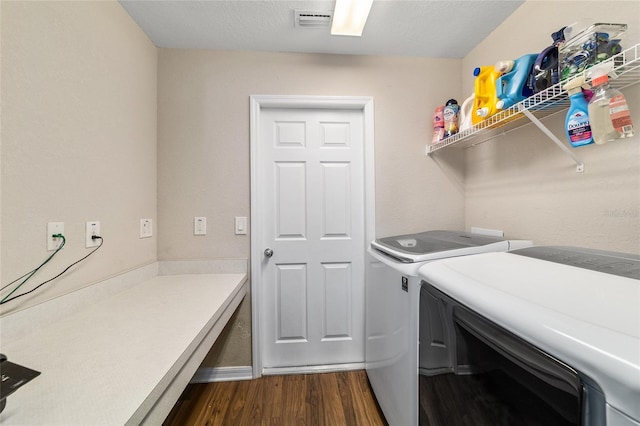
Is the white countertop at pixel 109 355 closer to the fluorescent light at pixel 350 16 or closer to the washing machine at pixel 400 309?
the washing machine at pixel 400 309

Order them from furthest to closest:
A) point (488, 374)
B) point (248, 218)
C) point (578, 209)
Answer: point (248, 218)
point (578, 209)
point (488, 374)

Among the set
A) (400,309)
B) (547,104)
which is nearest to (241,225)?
(400,309)

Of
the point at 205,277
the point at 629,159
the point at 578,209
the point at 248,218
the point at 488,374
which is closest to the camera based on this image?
the point at 488,374

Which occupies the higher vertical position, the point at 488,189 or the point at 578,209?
the point at 488,189

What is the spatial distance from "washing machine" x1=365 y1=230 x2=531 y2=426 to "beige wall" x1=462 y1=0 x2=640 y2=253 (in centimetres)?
23

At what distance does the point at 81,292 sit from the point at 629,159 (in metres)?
2.32

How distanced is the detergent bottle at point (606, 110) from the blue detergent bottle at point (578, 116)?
15 millimetres

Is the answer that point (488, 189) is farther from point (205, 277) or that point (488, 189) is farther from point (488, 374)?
point (205, 277)

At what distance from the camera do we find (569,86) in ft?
2.59

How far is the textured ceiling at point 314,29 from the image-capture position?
1.28m

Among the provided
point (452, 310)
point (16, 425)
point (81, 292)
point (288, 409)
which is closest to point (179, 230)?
point (81, 292)

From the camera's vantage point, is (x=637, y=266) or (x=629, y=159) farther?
(x=629, y=159)

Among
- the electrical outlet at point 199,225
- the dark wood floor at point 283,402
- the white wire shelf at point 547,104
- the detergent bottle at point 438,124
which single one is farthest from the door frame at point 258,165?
the white wire shelf at point 547,104

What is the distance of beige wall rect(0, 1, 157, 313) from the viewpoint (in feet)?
2.70
